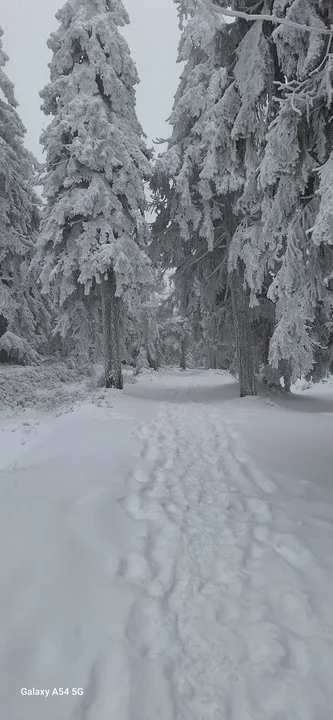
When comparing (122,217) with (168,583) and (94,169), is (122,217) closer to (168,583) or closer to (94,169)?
(94,169)

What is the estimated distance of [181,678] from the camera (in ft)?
6.49

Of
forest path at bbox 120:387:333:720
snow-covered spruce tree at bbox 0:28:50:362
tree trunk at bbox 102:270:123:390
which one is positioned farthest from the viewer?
snow-covered spruce tree at bbox 0:28:50:362

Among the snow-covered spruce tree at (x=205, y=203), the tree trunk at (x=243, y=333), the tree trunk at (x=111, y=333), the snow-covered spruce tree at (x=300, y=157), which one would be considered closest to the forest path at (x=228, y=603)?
the snow-covered spruce tree at (x=300, y=157)

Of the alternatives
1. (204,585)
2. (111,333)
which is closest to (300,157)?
(204,585)

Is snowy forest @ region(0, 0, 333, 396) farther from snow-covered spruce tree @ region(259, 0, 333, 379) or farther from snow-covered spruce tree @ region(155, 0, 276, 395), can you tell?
snow-covered spruce tree @ region(259, 0, 333, 379)

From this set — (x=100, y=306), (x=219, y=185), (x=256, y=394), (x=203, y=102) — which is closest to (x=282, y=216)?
(x=219, y=185)

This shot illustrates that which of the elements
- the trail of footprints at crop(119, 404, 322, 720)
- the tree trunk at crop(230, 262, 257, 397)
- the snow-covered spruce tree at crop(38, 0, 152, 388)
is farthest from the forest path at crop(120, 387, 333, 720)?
the snow-covered spruce tree at crop(38, 0, 152, 388)

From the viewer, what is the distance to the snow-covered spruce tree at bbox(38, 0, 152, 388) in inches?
394

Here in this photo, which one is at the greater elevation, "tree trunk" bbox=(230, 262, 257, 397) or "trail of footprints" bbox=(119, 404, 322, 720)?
"tree trunk" bbox=(230, 262, 257, 397)

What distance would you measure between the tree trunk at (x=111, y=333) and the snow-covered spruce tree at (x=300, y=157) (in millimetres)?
7295

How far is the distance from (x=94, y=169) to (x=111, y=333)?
4769 mm

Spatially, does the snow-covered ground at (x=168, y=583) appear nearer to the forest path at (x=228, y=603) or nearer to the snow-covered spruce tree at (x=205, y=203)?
the forest path at (x=228, y=603)

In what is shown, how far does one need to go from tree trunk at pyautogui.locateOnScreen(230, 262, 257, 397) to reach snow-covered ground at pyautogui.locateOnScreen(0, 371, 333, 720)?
4810 millimetres

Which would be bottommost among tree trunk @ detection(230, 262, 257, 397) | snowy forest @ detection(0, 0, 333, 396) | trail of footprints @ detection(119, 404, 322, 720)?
trail of footprints @ detection(119, 404, 322, 720)
